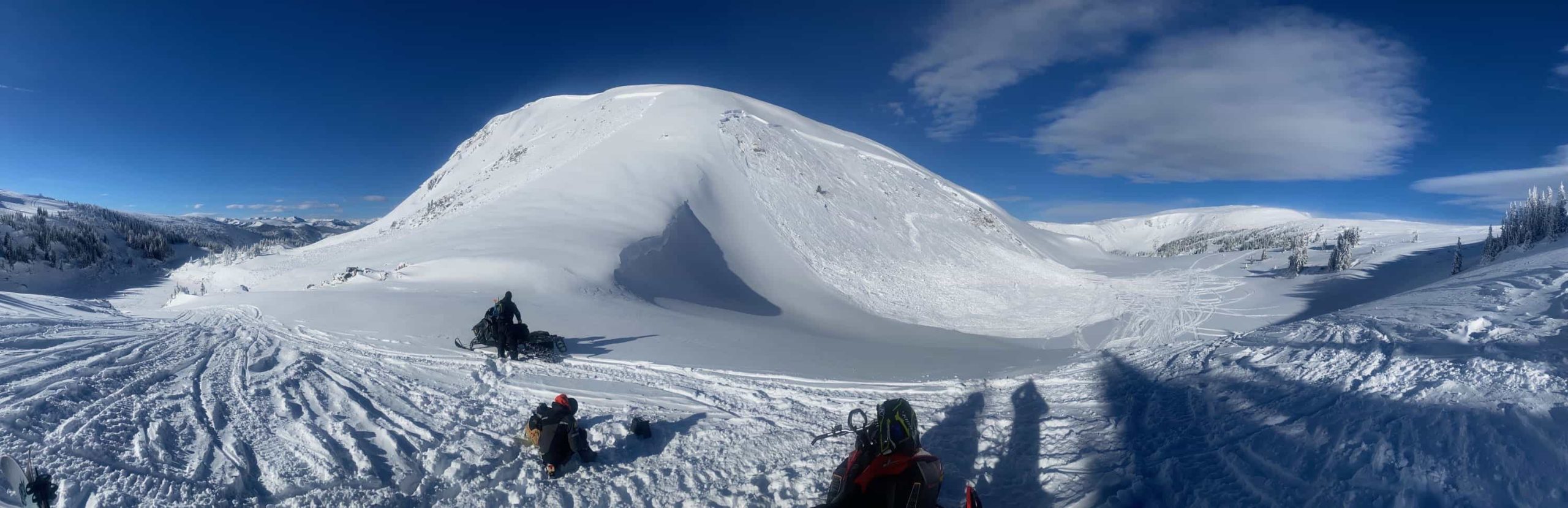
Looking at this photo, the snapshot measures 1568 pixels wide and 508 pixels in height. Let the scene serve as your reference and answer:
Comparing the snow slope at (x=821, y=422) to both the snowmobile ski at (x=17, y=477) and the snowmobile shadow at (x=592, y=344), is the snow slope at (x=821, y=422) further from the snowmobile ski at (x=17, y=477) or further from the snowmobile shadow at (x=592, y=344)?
the snowmobile shadow at (x=592, y=344)

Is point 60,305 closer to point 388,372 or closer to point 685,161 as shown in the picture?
point 388,372

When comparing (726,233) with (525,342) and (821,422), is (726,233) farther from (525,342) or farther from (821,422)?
(821,422)

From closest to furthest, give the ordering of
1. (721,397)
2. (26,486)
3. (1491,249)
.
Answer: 1. (26,486)
2. (721,397)
3. (1491,249)

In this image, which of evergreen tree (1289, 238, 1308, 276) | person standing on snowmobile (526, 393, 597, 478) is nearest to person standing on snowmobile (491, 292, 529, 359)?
person standing on snowmobile (526, 393, 597, 478)

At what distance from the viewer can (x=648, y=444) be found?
5.85 m

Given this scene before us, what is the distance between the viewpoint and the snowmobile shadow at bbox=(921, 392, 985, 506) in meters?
4.94

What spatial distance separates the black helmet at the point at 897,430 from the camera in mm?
4211

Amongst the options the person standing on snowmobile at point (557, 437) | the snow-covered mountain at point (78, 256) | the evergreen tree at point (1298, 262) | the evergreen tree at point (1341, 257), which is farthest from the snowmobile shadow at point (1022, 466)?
the snow-covered mountain at point (78, 256)

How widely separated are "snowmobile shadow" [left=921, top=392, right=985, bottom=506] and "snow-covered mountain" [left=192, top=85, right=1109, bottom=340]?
35.1ft

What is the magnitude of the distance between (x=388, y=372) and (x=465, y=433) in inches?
115

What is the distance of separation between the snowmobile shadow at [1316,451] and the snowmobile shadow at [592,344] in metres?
7.83

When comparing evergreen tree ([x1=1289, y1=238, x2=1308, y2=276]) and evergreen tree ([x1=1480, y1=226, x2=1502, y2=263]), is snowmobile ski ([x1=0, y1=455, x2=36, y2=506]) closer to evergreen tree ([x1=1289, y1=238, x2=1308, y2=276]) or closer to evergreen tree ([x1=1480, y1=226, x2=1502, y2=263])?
evergreen tree ([x1=1289, y1=238, x2=1308, y2=276])

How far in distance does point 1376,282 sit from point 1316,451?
3088 cm

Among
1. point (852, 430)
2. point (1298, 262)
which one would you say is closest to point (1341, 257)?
point (1298, 262)
